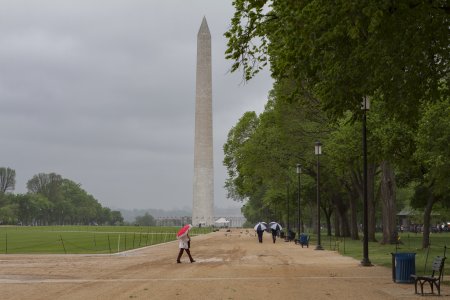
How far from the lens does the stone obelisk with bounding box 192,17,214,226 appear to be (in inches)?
4409

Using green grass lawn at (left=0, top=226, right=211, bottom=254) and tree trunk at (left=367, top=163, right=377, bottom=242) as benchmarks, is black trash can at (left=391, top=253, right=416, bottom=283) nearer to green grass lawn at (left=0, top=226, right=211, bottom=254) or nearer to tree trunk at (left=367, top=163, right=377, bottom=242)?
green grass lawn at (left=0, top=226, right=211, bottom=254)

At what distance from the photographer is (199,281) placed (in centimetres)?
1983

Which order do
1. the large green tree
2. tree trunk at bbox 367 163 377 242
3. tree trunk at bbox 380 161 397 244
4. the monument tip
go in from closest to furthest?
the large green tree < tree trunk at bbox 380 161 397 244 < tree trunk at bbox 367 163 377 242 < the monument tip

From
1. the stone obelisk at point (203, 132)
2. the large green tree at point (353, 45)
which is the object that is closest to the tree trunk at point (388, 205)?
the large green tree at point (353, 45)

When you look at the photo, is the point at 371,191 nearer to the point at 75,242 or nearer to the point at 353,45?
the point at 75,242

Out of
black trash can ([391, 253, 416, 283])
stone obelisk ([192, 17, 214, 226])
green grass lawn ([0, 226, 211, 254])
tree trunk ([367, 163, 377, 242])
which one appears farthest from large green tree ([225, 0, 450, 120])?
stone obelisk ([192, 17, 214, 226])

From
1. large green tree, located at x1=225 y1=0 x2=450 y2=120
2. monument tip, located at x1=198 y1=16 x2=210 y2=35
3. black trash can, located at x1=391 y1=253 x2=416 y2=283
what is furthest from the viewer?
monument tip, located at x1=198 y1=16 x2=210 y2=35

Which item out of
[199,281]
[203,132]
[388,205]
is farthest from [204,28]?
[199,281]

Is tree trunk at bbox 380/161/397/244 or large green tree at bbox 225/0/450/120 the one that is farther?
tree trunk at bbox 380/161/397/244

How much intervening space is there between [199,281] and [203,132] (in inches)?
3749

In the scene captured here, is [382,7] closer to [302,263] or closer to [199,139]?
[302,263]

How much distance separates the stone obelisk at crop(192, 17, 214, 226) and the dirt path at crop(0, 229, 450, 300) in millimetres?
85815

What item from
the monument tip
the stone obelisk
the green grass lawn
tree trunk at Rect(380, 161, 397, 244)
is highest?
the monument tip

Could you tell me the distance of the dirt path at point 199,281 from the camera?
1638 centimetres
